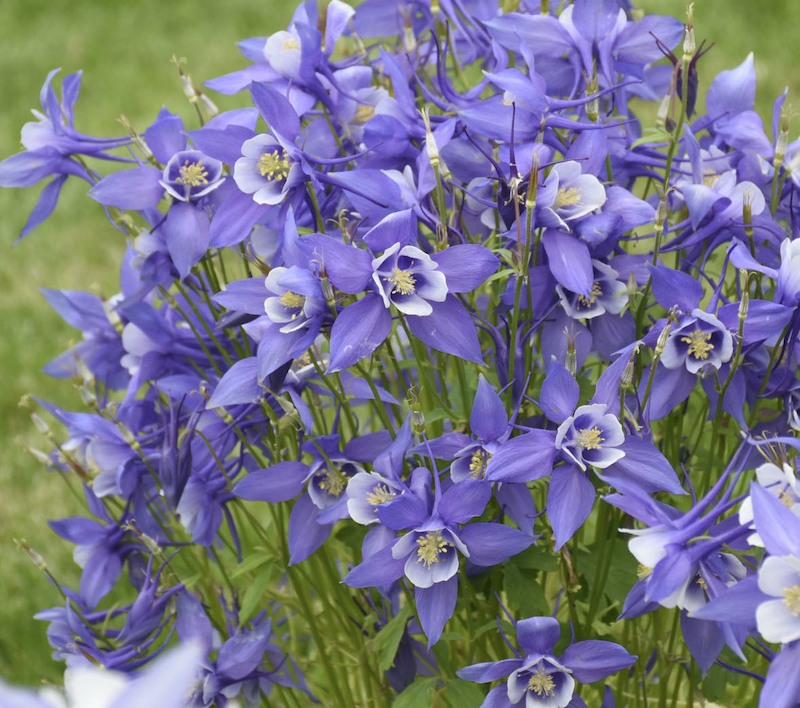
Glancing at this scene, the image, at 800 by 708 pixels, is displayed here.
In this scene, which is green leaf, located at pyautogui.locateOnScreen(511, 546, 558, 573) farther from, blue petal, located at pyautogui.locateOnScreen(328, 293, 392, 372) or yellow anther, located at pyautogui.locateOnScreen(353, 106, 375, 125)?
yellow anther, located at pyautogui.locateOnScreen(353, 106, 375, 125)

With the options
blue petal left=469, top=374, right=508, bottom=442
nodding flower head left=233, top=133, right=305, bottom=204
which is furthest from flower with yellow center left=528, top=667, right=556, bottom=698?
nodding flower head left=233, top=133, right=305, bottom=204

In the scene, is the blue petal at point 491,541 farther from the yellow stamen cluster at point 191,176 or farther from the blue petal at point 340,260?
the yellow stamen cluster at point 191,176

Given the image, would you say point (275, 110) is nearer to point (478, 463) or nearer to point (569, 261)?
point (569, 261)

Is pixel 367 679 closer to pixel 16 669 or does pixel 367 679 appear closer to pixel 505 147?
pixel 505 147

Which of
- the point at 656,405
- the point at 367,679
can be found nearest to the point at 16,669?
the point at 367,679

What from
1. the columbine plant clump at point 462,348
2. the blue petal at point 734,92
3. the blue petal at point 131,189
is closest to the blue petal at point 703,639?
the columbine plant clump at point 462,348

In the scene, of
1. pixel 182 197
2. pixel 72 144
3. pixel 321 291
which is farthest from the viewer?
pixel 72 144
